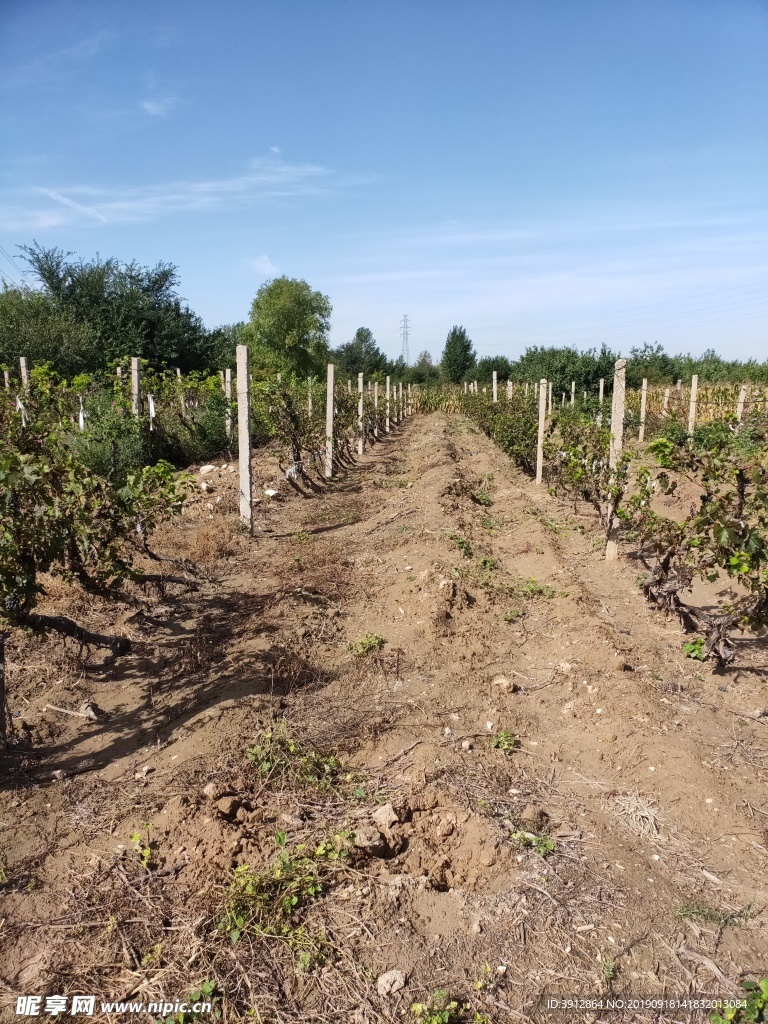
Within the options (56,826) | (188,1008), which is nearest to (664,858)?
(188,1008)

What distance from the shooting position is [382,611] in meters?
5.96

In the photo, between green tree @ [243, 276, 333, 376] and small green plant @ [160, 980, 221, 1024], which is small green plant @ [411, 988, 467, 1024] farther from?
green tree @ [243, 276, 333, 376]

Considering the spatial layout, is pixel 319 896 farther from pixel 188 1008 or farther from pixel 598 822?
pixel 598 822

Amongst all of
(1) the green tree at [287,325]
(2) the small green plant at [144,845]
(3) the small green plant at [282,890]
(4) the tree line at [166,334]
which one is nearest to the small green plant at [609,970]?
(3) the small green plant at [282,890]

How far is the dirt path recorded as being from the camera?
8.27 feet

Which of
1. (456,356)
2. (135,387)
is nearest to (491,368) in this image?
(456,356)

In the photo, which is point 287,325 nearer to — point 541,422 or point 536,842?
point 541,422

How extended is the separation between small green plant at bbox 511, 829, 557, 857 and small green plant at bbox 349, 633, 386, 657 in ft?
7.00

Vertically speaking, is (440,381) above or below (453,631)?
above

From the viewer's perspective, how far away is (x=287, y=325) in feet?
134

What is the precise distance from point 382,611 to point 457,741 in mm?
2069

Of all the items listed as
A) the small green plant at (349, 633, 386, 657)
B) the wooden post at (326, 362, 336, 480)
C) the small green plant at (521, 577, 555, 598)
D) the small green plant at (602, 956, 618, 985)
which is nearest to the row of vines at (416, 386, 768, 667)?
the small green plant at (521, 577, 555, 598)

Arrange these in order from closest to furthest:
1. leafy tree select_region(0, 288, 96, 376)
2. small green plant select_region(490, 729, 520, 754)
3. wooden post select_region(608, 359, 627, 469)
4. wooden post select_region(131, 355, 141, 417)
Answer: small green plant select_region(490, 729, 520, 754), wooden post select_region(608, 359, 627, 469), wooden post select_region(131, 355, 141, 417), leafy tree select_region(0, 288, 96, 376)

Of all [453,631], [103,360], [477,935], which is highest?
[103,360]
